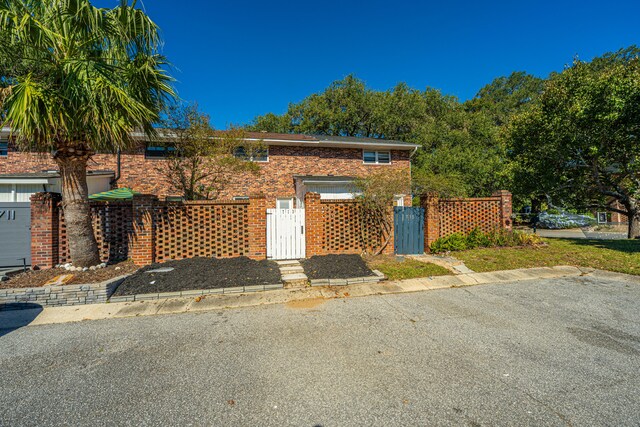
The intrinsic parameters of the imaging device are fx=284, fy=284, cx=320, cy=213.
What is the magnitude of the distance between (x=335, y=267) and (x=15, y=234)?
833 centimetres

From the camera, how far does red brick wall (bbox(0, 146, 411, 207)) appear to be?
13.0 m

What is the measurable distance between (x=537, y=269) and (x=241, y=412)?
8274 millimetres

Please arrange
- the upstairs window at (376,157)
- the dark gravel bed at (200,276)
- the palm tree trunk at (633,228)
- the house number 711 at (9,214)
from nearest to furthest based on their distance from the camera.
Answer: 1. the dark gravel bed at (200,276)
2. the house number 711 at (9,214)
3. the palm tree trunk at (633,228)
4. the upstairs window at (376,157)

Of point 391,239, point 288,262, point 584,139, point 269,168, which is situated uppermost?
point 584,139

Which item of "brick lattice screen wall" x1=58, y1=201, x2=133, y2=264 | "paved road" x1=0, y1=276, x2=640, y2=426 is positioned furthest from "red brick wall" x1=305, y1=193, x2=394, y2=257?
"brick lattice screen wall" x1=58, y1=201, x2=133, y2=264

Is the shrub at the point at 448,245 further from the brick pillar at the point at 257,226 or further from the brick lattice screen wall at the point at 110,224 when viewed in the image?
the brick lattice screen wall at the point at 110,224

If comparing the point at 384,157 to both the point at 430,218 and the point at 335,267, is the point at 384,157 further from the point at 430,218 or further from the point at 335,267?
the point at 335,267

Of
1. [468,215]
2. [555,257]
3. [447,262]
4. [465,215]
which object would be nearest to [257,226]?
[447,262]

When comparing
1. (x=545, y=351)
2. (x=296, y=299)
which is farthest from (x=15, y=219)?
(x=545, y=351)

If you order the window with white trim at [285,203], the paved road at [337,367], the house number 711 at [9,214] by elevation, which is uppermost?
the window with white trim at [285,203]

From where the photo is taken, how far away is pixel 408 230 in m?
9.48

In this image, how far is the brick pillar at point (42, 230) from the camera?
702 cm

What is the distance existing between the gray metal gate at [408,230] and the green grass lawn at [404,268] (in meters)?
0.96

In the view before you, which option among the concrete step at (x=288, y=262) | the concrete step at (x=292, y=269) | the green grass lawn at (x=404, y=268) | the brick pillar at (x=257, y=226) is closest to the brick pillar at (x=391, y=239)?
the green grass lawn at (x=404, y=268)
